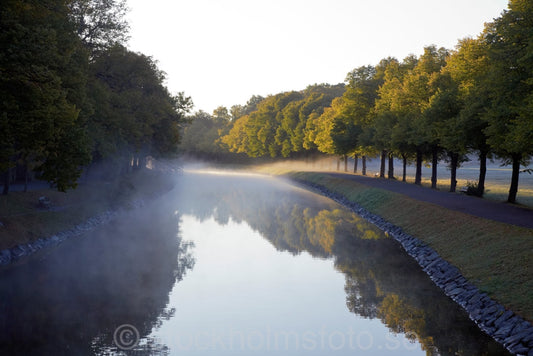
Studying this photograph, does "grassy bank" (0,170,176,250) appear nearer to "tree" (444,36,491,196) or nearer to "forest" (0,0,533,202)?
"forest" (0,0,533,202)

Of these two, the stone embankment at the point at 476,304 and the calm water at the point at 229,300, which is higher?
the stone embankment at the point at 476,304

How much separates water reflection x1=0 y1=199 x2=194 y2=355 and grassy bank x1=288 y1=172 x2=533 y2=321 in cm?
1045

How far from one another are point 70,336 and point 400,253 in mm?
17549

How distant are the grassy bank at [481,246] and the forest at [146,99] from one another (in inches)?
208

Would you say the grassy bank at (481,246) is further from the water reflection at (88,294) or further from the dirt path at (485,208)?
the water reflection at (88,294)

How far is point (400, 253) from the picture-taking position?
26359mm

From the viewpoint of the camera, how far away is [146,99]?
4972cm

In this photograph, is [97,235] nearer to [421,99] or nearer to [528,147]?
[528,147]

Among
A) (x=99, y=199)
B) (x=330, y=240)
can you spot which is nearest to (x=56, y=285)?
(x=330, y=240)

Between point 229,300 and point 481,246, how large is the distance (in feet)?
35.2

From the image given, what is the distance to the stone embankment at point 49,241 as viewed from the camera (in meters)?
23.2

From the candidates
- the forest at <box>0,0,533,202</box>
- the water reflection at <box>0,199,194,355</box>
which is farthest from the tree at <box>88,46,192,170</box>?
the water reflection at <box>0,199,194,355</box>

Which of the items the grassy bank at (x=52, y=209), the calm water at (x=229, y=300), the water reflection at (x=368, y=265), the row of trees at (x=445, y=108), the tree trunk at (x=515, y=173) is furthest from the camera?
the tree trunk at (x=515, y=173)

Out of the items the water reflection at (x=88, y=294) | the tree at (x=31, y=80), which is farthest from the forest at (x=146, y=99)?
the water reflection at (x=88, y=294)
